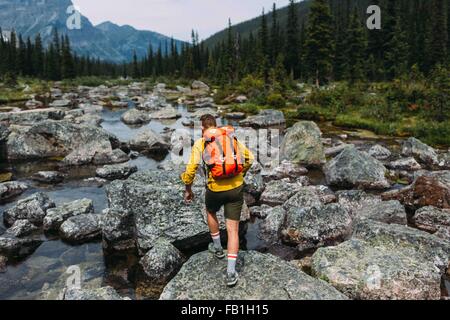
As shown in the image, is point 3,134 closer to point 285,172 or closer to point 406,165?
point 285,172

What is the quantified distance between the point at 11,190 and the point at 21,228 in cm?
392

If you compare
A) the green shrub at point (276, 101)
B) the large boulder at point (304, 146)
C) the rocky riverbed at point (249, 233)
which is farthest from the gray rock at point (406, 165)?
the green shrub at point (276, 101)

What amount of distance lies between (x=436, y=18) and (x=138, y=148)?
2204 inches

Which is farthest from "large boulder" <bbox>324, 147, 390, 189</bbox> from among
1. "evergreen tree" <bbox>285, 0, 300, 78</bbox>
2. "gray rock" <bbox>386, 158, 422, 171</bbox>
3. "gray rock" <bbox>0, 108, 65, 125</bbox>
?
"evergreen tree" <bbox>285, 0, 300, 78</bbox>

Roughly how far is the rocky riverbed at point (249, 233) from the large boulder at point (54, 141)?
166cm

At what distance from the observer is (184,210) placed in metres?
9.23

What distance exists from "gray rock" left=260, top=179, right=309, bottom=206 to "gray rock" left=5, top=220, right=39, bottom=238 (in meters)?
6.63

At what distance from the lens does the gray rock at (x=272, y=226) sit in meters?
9.95

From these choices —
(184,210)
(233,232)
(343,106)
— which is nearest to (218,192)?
(233,232)

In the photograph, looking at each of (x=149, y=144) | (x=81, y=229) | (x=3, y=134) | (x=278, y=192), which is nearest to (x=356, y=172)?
(x=278, y=192)

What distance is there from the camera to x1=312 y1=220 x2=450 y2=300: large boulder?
686 cm

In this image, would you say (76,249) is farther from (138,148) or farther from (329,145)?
(329,145)

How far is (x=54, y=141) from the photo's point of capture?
19.3 metres

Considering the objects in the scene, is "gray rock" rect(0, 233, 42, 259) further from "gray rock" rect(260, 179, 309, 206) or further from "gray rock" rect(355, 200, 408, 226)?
"gray rock" rect(355, 200, 408, 226)
